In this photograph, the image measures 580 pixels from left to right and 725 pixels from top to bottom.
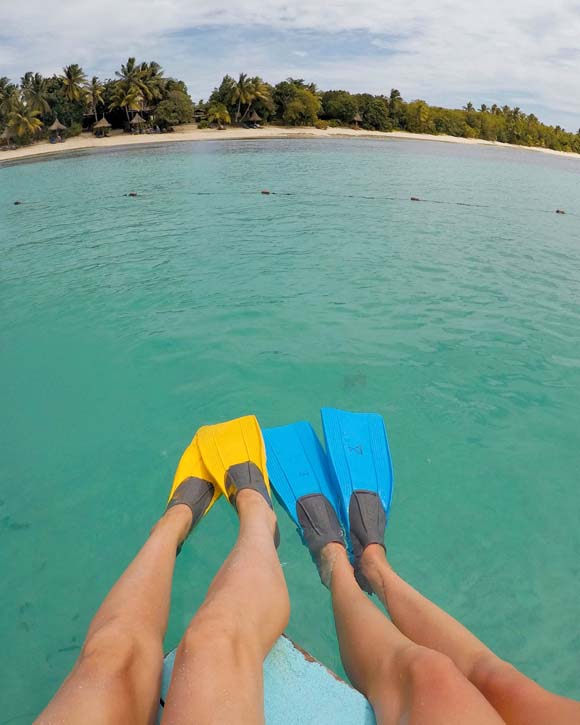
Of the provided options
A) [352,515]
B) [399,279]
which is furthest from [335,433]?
[399,279]

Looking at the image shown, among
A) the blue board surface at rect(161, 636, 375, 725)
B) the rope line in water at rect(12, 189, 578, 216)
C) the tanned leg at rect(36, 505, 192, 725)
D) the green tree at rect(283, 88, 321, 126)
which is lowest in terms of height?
the blue board surface at rect(161, 636, 375, 725)

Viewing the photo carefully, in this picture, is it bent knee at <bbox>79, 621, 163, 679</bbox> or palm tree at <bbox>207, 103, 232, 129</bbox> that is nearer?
bent knee at <bbox>79, 621, 163, 679</bbox>

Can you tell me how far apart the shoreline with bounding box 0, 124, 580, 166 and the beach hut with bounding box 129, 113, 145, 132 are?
106 centimetres

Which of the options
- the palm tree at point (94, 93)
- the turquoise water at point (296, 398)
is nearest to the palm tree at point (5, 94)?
the palm tree at point (94, 93)

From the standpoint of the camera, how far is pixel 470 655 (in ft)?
5.48

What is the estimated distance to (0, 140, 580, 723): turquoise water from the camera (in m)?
2.50

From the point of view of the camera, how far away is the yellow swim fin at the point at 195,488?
8.89ft

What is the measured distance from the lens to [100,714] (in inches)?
49.6

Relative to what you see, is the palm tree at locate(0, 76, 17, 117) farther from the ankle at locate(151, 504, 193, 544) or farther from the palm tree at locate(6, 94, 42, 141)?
the ankle at locate(151, 504, 193, 544)

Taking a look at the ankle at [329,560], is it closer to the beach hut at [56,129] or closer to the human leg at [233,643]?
the human leg at [233,643]

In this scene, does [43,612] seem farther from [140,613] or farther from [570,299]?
[570,299]

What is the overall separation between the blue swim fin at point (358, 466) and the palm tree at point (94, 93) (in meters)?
49.1

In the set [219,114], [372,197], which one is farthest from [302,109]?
[372,197]

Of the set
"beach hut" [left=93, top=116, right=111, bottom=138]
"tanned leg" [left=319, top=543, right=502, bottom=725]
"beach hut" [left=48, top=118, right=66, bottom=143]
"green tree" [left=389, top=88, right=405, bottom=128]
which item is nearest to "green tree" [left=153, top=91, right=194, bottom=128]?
"beach hut" [left=93, top=116, right=111, bottom=138]
